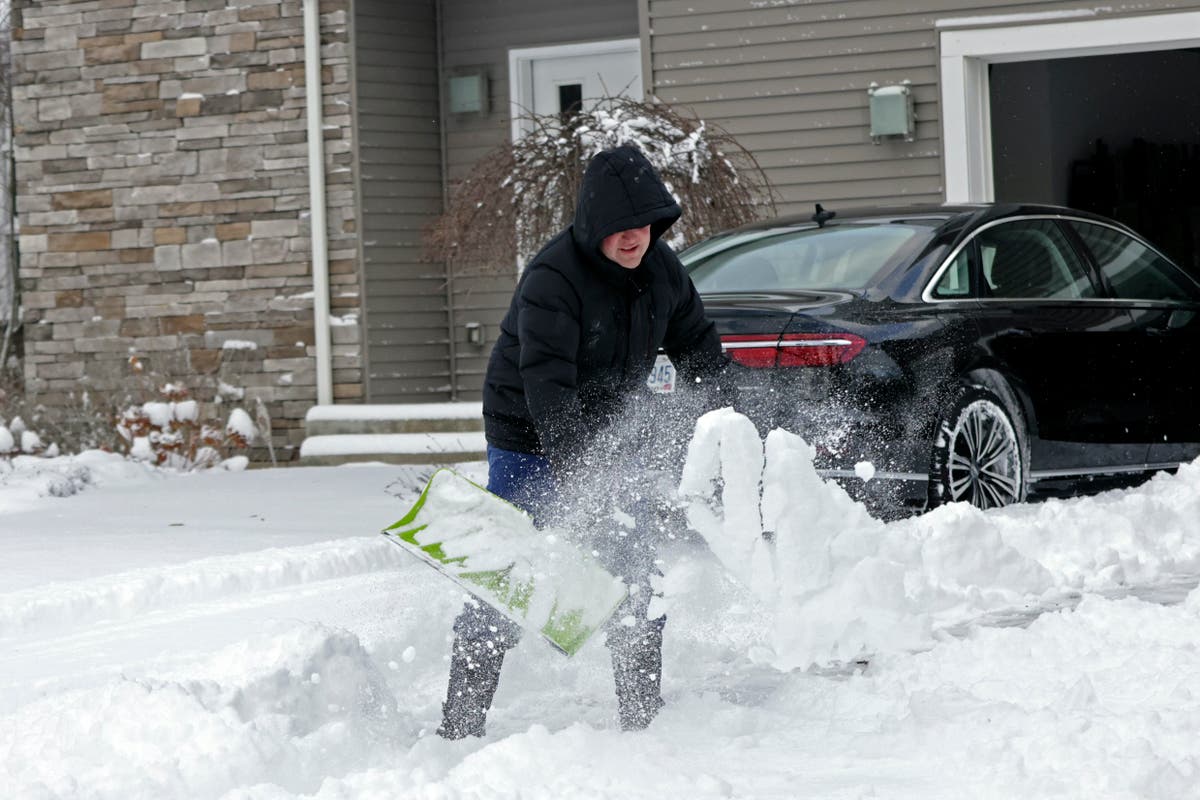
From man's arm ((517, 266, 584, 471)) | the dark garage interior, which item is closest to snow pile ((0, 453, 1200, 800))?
man's arm ((517, 266, 584, 471))

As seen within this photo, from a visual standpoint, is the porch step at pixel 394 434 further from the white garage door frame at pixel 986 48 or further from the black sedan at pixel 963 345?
the black sedan at pixel 963 345

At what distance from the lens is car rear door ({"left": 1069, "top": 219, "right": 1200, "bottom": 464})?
7.70 metres

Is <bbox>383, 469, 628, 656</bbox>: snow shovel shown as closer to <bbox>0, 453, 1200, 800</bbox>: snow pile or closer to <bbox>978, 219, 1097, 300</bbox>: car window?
<bbox>0, 453, 1200, 800</bbox>: snow pile

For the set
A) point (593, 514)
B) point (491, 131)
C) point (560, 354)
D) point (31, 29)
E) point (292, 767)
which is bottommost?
point (292, 767)

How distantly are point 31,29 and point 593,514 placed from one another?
10600mm

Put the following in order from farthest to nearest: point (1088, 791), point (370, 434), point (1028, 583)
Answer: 1. point (370, 434)
2. point (1028, 583)
3. point (1088, 791)

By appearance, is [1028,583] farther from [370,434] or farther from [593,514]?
[370,434]

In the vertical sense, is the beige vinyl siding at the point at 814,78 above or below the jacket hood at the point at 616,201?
above

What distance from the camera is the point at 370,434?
39.6ft

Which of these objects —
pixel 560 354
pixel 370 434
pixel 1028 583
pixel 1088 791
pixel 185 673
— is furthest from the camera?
pixel 370 434

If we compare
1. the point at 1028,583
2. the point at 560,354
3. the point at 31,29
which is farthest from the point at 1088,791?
the point at 31,29

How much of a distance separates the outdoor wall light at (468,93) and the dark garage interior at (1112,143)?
3.99 m

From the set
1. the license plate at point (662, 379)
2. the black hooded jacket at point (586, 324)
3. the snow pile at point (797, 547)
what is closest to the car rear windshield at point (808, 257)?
the license plate at point (662, 379)

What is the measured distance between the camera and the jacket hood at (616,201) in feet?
13.6
